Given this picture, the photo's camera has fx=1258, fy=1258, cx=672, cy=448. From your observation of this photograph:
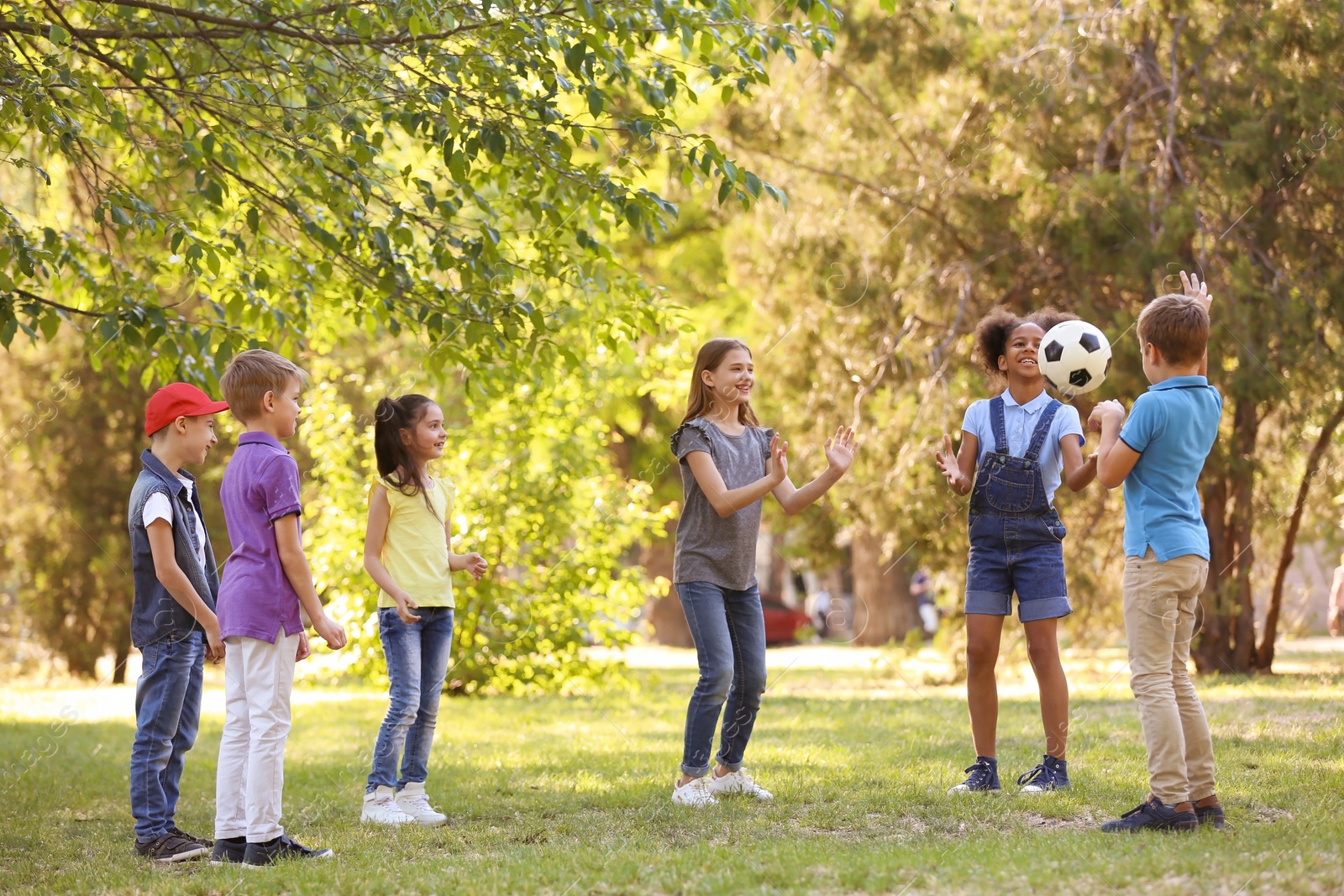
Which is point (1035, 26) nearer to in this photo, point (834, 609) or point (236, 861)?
point (236, 861)

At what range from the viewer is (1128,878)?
361 centimetres

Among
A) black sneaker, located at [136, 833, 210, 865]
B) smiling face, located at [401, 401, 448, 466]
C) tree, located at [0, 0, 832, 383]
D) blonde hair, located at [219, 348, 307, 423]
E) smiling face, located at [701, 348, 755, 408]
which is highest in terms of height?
tree, located at [0, 0, 832, 383]

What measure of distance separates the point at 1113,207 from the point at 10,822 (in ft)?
27.9

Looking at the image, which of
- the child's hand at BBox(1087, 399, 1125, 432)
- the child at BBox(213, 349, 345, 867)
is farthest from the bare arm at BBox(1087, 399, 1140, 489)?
the child at BBox(213, 349, 345, 867)

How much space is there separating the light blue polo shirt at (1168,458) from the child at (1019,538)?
697 millimetres

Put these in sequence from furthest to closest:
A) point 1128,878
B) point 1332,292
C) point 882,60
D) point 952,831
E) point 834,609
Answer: point 834,609 < point 882,60 < point 1332,292 < point 952,831 < point 1128,878

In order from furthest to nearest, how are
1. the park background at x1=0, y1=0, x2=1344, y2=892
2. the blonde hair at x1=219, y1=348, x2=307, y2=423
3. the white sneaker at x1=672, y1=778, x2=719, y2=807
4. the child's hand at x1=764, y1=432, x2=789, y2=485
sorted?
the park background at x1=0, y1=0, x2=1344, y2=892 → the white sneaker at x1=672, y1=778, x2=719, y2=807 → the child's hand at x1=764, y1=432, x2=789, y2=485 → the blonde hair at x1=219, y1=348, x2=307, y2=423

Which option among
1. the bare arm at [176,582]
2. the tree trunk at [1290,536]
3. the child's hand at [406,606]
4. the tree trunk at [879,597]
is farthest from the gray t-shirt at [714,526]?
the tree trunk at [879,597]

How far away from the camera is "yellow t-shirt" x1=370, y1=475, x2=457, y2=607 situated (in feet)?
17.3

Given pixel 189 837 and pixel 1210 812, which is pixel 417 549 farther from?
pixel 1210 812

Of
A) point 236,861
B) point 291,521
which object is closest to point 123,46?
point 291,521

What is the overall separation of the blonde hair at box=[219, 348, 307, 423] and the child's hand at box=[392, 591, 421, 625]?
959 millimetres

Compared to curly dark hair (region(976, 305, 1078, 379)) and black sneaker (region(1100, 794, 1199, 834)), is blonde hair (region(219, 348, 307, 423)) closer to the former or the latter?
curly dark hair (region(976, 305, 1078, 379))

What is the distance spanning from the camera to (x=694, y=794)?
5293 mm
